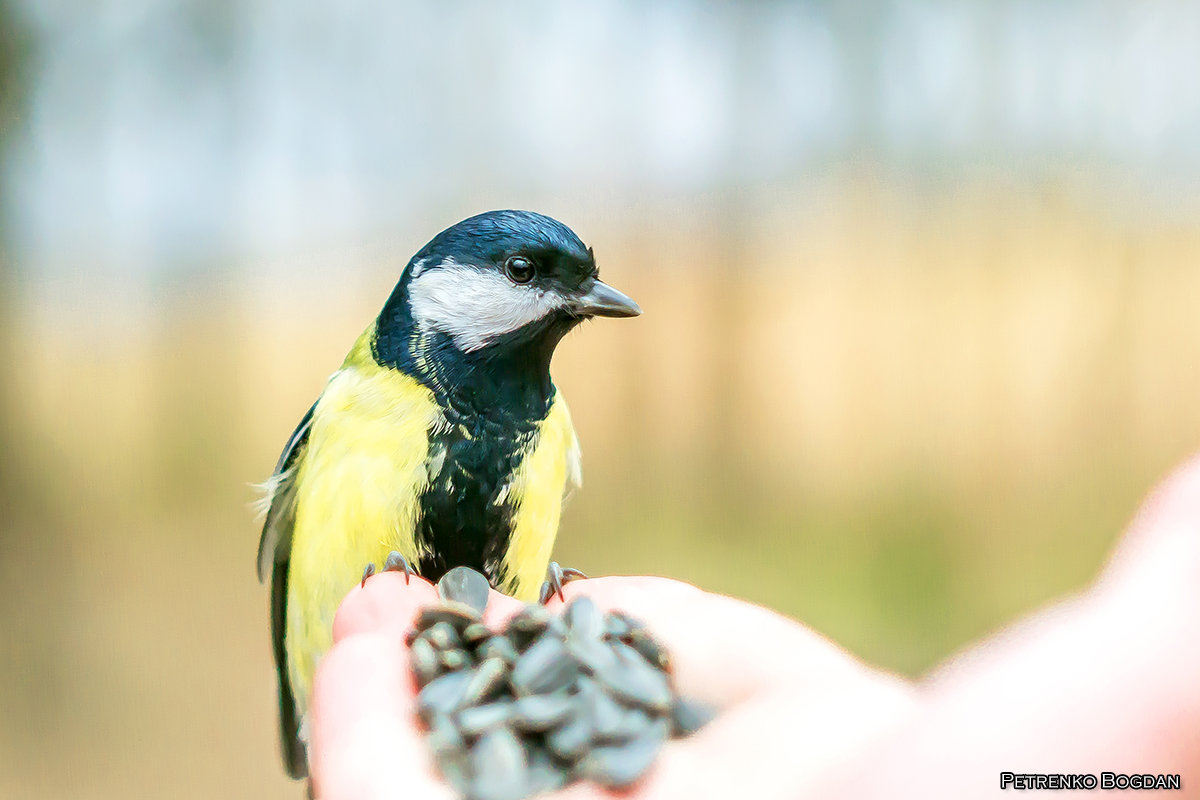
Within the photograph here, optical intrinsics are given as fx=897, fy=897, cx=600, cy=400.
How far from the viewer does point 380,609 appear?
1.27 ft

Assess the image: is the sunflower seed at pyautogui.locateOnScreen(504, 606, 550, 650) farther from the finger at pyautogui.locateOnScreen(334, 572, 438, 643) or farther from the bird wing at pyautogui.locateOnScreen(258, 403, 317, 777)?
the bird wing at pyautogui.locateOnScreen(258, 403, 317, 777)

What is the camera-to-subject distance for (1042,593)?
0.73 m

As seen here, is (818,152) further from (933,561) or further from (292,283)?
(292,283)

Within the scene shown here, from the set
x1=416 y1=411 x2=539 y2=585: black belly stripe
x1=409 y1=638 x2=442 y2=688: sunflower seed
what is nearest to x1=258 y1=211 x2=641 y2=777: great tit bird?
x1=416 y1=411 x2=539 y2=585: black belly stripe

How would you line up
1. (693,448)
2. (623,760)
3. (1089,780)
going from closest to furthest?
(1089,780) → (623,760) → (693,448)

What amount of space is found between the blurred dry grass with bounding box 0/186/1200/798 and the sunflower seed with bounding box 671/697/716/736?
373mm

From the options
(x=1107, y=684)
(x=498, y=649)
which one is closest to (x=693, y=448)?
(x=498, y=649)

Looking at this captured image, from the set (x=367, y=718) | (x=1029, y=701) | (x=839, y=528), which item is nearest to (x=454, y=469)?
(x=367, y=718)

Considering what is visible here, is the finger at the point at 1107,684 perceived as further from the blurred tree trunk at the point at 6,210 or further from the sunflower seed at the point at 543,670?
the blurred tree trunk at the point at 6,210

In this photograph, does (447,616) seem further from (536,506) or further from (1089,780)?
(1089,780)

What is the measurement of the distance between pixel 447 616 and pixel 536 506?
121 millimetres

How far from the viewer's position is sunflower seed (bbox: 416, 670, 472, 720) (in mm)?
328

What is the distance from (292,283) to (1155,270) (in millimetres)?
683

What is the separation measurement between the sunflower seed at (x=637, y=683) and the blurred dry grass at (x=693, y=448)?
349 millimetres
